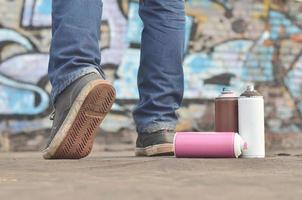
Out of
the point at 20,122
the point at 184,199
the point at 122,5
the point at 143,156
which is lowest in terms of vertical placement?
the point at 20,122

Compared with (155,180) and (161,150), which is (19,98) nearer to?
(161,150)

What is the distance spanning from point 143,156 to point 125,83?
455cm

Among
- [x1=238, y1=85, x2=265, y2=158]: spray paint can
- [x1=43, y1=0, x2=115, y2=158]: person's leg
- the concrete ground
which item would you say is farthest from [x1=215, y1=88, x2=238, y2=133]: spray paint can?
[x1=43, y1=0, x2=115, y2=158]: person's leg

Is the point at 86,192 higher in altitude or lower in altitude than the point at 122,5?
lower

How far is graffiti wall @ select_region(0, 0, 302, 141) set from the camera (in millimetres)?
6660

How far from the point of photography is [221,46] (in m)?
7.46

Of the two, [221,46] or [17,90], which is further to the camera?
[221,46]

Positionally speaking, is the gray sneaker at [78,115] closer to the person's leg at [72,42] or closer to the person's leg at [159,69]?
the person's leg at [72,42]

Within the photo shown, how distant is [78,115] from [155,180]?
695 mm

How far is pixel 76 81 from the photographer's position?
212cm

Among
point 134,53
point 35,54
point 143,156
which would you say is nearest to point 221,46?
point 134,53

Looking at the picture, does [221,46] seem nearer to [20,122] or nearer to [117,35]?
[117,35]

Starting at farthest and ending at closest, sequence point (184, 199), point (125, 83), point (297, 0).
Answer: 1. point (297, 0)
2. point (125, 83)
3. point (184, 199)

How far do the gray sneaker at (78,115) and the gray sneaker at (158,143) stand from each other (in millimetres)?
346
